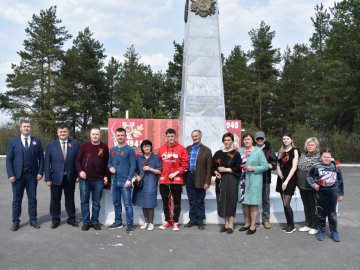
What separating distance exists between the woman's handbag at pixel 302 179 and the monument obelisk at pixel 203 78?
223 cm

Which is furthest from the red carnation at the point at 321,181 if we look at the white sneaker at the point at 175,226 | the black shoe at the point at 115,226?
the black shoe at the point at 115,226

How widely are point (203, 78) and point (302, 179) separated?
3118 millimetres

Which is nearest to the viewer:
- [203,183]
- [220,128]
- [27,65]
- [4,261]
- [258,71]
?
[4,261]

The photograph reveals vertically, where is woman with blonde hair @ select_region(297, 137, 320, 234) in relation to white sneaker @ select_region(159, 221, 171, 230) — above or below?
above

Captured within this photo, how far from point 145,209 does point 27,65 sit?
1196 inches

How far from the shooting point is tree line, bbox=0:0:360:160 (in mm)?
30172

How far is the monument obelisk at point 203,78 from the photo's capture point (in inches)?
274

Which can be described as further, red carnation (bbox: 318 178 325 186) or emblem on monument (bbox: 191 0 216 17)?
Result: emblem on monument (bbox: 191 0 216 17)

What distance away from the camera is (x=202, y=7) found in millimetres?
7141

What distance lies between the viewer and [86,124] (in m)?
35.2

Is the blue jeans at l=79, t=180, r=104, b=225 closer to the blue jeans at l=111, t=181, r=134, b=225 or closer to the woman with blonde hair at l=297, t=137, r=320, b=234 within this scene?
the blue jeans at l=111, t=181, r=134, b=225

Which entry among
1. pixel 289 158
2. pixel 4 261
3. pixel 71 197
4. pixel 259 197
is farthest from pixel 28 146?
pixel 289 158

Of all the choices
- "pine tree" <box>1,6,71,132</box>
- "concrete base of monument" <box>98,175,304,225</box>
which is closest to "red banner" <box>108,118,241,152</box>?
"concrete base of monument" <box>98,175,304,225</box>

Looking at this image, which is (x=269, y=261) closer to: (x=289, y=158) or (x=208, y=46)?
(x=289, y=158)
